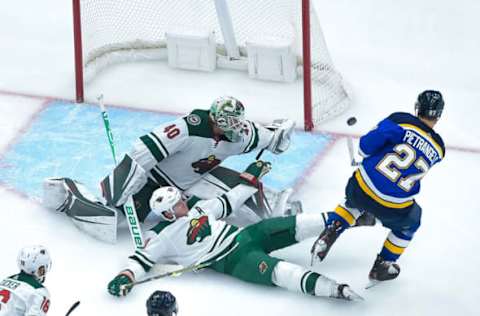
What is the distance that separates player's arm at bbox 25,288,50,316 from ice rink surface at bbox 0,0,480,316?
24.8 inches

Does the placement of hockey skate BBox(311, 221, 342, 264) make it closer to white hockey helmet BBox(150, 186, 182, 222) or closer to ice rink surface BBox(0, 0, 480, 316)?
ice rink surface BBox(0, 0, 480, 316)

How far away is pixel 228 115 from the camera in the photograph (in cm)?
565

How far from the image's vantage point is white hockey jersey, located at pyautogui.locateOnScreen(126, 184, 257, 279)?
5.43 meters

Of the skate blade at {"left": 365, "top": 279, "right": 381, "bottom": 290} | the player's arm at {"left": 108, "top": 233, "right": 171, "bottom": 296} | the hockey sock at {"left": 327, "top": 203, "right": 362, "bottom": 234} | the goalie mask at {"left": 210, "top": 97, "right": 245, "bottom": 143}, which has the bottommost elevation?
the skate blade at {"left": 365, "top": 279, "right": 381, "bottom": 290}

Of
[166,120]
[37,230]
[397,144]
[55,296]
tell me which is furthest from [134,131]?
[397,144]

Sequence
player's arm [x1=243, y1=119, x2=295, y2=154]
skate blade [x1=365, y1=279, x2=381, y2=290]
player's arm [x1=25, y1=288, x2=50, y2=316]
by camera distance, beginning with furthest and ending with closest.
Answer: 1. player's arm [x1=243, y1=119, x2=295, y2=154]
2. skate blade [x1=365, y1=279, x2=381, y2=290]
3. player's arm [x1=25, y1=288, x2=50, y2=316]

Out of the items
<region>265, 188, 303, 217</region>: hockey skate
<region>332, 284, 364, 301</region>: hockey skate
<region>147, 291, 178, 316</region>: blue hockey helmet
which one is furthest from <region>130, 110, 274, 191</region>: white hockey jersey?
<region>147, 291, 178, 316</region>: blue hockey helmet

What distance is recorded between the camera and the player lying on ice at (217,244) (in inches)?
210

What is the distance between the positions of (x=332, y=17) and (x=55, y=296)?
3138mm

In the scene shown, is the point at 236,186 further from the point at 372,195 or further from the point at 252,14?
the point at 252,14

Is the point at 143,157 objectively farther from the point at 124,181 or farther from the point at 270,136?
the point at 270,136

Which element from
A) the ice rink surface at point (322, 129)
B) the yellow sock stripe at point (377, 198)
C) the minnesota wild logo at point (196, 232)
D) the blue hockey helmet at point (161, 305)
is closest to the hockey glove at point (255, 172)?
the ice rink surface at point (322, 129)

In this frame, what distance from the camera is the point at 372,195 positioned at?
5277 mm

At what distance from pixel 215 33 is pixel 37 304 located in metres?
3.03
